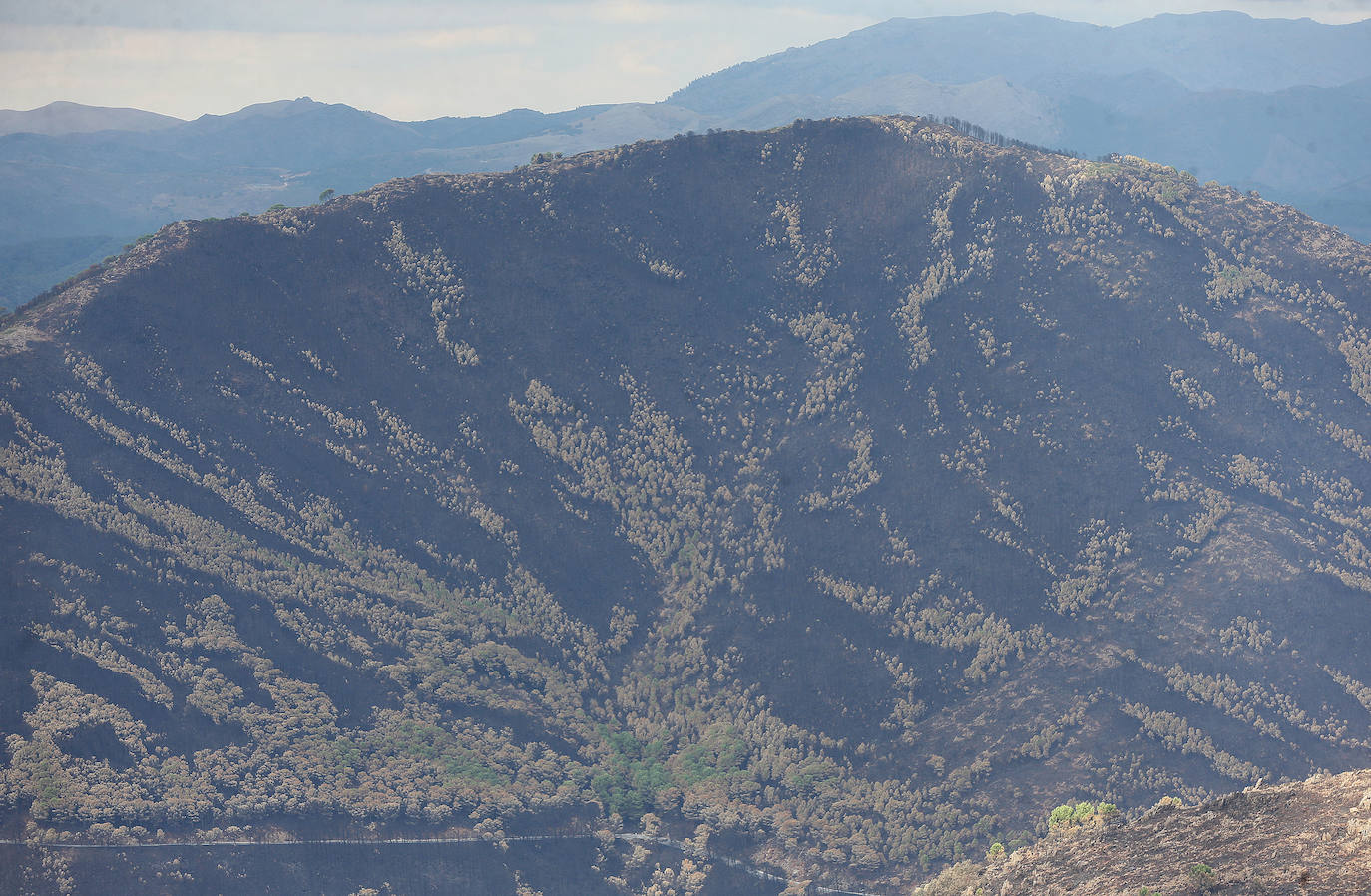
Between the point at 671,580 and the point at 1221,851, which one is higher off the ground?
the point at 1221,851

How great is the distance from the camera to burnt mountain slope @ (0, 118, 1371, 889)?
484 ft

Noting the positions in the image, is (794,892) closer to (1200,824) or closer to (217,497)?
(1200,824)

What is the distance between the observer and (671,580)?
18262cm

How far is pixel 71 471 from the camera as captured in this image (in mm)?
164500

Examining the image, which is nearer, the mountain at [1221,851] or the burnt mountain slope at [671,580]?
the mountain at [1221,851]

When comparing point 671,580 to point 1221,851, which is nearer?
point 1221,851

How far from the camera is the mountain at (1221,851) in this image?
265 feet

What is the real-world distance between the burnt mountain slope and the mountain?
43.7 metres

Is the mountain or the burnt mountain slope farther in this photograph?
the burnt mountain slope

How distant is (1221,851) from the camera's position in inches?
3558

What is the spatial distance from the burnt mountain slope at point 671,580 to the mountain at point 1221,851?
143ft

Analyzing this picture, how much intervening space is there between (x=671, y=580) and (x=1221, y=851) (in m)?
105

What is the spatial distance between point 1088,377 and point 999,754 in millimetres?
74277

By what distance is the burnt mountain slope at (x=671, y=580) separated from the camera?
147625 millimetres
